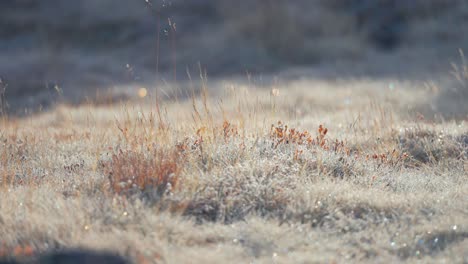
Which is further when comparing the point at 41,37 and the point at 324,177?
the point at 41,37

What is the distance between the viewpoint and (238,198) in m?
5.28

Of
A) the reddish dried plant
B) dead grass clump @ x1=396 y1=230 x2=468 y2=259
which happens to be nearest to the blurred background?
the reddish dried plant

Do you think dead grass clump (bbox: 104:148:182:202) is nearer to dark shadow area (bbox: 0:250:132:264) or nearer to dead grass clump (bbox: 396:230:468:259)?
dark shadow area (bbox: 0:250:132:264)

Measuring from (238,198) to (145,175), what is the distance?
850mm

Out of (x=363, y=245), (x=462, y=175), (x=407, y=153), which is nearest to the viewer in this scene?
(x=363, y=245)

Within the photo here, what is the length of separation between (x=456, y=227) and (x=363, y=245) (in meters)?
0.84

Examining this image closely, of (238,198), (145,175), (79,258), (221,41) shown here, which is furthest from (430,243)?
(221,41)

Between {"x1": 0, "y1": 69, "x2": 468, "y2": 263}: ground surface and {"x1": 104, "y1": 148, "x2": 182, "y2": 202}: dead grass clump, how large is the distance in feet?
0.04

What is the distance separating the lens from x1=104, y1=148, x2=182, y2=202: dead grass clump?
17.2 ft

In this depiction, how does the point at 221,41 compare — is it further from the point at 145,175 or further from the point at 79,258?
the point at 79,258

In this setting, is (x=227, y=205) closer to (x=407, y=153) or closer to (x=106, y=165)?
(x=106, y=165)

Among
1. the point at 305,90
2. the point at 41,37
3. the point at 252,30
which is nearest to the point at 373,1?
the point at 252,30

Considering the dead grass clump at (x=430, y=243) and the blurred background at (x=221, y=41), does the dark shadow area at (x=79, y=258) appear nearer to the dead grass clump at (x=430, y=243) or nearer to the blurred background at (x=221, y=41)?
the dead grass clump at (x=430, y=243)

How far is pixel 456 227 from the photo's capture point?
4.89m
